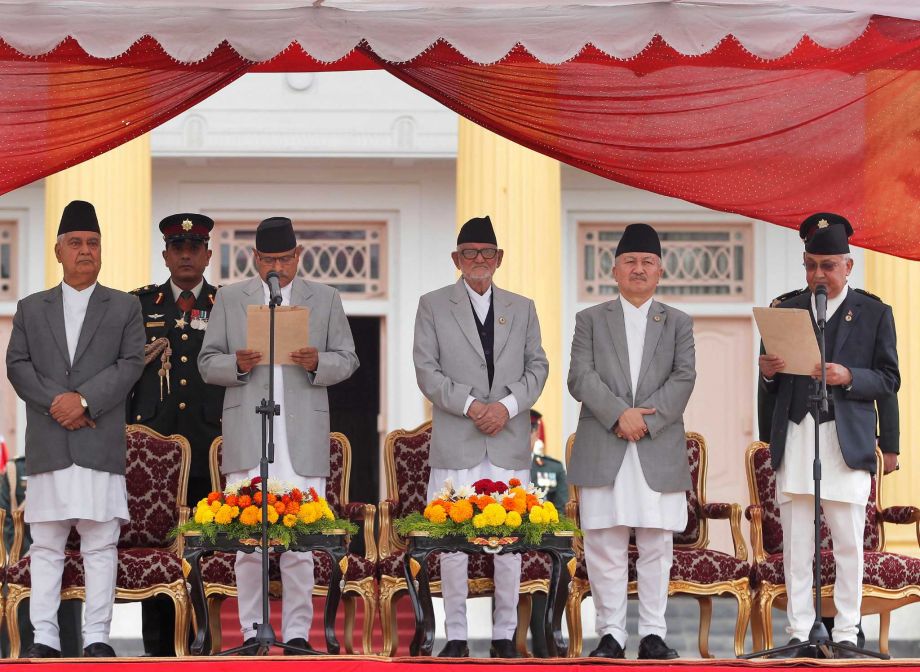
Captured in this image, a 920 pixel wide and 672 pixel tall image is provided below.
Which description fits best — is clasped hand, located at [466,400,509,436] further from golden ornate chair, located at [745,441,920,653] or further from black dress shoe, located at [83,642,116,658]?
black dress shoe, located at [83,642,116,658]

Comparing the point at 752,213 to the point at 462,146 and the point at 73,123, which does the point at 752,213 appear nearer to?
the point at 73,123

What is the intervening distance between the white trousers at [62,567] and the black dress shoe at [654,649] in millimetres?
2342

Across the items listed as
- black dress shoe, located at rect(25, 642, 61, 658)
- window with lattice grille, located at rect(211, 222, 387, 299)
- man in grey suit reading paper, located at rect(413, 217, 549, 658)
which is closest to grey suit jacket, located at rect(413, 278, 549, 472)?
man in grey suit reading paper, located at rect(413, 217, 549, 658)

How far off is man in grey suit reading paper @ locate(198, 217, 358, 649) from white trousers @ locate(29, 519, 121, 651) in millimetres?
573

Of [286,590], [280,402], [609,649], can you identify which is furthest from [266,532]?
[609,649]

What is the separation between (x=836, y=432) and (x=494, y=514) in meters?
1.57

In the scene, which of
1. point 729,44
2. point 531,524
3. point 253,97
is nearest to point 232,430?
point 531,524

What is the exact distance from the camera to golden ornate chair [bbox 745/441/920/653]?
23.2 feet

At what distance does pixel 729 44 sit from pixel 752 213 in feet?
2.54

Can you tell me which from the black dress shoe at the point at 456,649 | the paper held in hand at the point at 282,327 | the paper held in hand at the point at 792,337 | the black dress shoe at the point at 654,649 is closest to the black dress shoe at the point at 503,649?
the black dress shoe at the point at 456,649

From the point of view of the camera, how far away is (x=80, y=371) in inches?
267

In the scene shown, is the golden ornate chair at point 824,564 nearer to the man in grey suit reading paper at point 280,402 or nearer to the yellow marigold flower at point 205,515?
the man in grey suit reading paper at point 280,402

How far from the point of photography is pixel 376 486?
14422 millimetres

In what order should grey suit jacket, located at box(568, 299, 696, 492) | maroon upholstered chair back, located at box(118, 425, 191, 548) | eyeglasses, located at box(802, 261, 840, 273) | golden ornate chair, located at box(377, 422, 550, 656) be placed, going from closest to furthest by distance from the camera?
eyeglasses, located at box(802, 261, 840, 273) → grey suit jacket, located at box(568, 299, 696, 492) → golden ornate chair, located at box(377, 422, 550, 656) → maroon upholstered chair back, located at box(118, 425, 191, 548)
